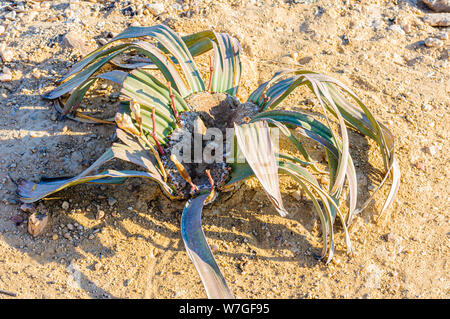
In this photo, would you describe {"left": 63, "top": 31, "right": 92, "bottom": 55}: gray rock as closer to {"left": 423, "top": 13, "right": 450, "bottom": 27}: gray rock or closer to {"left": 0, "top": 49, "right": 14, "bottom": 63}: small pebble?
{"left": 0, "top": 49, "right": 14, "bottom": 63}: small pebble

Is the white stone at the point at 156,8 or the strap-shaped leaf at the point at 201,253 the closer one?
the strap-shaped leaf at the point at 201,253

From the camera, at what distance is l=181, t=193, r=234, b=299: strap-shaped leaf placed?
1588mm

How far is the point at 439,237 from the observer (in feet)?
6.64

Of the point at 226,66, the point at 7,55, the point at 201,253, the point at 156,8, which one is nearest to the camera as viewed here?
the point at 201,253

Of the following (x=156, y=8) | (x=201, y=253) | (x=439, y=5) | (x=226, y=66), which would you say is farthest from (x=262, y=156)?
(x=439, y=5)

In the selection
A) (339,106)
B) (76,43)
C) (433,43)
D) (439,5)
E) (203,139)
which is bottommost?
(203,139)

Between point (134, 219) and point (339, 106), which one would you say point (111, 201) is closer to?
point (134, 219)

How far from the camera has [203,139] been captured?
2.14 m

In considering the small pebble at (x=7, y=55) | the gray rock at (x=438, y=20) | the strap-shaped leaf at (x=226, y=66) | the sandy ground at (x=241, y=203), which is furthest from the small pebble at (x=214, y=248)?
the gray rock at (x=438, y=20)

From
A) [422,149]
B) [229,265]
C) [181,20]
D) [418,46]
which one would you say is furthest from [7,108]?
[418,46]

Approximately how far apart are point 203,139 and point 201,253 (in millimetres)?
660

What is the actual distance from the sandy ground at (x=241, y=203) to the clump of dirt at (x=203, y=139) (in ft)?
0.54

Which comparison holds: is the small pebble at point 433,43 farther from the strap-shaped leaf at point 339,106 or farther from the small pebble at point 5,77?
the small pebble at point 5,77

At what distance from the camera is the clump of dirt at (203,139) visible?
2029 mm
